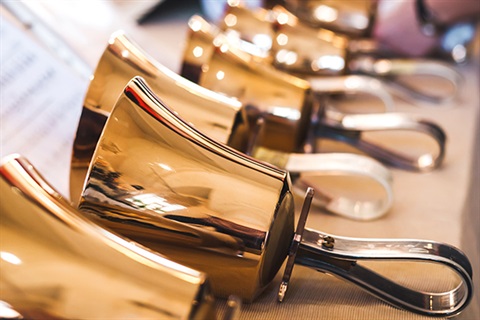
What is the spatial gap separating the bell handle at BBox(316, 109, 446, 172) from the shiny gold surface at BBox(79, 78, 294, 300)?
0.25 meters

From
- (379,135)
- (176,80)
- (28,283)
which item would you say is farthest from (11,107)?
(379,135)

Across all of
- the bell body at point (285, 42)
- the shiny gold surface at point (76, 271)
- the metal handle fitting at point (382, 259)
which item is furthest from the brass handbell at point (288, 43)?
the shiny gold surface at point (76, 271)

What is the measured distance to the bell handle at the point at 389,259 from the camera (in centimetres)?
42

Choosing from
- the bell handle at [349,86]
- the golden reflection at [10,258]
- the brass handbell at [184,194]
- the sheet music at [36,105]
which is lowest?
the golden reflection at [10,258]

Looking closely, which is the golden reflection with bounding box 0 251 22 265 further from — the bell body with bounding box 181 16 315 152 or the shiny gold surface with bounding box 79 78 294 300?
the bell body with bounding box 181 16 315 152

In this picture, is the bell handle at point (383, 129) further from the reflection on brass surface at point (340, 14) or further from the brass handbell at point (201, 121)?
the reflection on brass surface at point (340, 14)

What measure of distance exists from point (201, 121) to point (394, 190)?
233mm

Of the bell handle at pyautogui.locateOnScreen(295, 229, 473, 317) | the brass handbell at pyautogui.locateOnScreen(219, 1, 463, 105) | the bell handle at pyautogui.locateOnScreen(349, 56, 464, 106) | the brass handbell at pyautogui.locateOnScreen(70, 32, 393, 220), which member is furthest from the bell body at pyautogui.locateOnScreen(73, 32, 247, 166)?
the bell handle at pyautogui.locateOnScreen(349, 56, 464, 106)

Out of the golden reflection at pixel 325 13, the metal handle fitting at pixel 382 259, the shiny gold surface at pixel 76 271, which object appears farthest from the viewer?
the golden reflection at pixel 325 13

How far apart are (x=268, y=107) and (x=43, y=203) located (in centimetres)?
29

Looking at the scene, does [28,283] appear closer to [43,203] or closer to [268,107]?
[43,203]

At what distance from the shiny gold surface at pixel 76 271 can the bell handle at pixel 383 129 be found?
34 centimetres

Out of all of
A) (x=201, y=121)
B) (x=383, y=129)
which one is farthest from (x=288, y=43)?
(x=201, y=121)

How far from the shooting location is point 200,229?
379 mm
